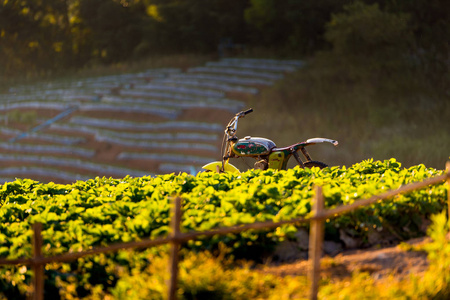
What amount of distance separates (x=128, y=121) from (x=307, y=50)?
1269cm

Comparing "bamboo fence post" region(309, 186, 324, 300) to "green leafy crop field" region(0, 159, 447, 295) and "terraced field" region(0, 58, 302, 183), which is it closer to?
"green leafy crop field" region(0, 159, 447, 295)

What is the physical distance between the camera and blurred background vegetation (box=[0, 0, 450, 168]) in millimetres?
24531

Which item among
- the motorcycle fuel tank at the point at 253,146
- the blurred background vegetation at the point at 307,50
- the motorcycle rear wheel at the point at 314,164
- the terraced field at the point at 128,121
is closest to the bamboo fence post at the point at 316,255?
the motorcycle rear wheel at the point at 314,164

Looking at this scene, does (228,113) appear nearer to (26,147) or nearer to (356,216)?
(26,147)

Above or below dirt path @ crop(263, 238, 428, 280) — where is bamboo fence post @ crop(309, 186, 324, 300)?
above

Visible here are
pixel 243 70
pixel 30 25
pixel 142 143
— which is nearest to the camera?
pixel 142 143

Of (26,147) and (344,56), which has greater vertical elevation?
(344,56)

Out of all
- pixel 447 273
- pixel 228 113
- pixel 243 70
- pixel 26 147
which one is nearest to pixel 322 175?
pixel 447 273

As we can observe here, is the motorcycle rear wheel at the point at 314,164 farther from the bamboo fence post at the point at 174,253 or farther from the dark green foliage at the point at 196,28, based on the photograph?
the dark green foliage at the point at 196,28

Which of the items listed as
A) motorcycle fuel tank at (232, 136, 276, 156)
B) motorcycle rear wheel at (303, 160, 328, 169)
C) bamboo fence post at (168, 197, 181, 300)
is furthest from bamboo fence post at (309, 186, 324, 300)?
motorcycle fuel tank at (232, 136, 276, 156)

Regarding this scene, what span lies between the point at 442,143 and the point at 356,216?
54.3ft

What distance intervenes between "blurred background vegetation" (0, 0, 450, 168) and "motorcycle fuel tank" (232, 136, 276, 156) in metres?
10.6

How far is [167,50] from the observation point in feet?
131

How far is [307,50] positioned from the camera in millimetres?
35750
